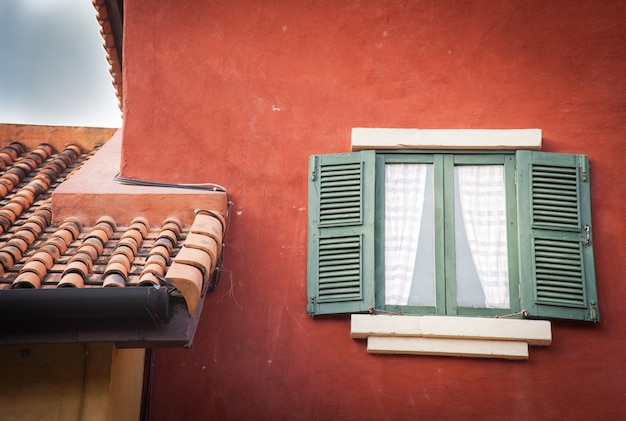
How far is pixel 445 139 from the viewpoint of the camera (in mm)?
7820

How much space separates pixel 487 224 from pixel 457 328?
3.13 feet

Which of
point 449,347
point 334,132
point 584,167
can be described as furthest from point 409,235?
point 584,167

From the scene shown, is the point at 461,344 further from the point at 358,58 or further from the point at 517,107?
the point at 358,58

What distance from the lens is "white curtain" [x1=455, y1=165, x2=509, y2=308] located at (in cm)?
753

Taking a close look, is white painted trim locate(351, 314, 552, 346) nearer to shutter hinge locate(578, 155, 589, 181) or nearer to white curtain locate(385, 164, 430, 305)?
white curtain locate(385, 164, 430, 305)

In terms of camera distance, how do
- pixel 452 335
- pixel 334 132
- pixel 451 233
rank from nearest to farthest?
pixel 452 335, pixel 451 233, pixel 334 132

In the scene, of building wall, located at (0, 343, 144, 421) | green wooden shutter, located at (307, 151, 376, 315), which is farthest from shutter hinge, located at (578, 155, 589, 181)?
building wall, located at (0, 343, 144, 421)

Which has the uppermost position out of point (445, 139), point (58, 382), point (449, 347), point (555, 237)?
point (445, 139)

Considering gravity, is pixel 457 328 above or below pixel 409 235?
below

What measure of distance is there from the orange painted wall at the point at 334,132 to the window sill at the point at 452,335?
0.40 feet

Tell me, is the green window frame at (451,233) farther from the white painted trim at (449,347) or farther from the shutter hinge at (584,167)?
the white painted trim at (449,347)

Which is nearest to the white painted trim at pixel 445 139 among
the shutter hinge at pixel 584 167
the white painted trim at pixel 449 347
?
the shutter hinge at pixel 584 167

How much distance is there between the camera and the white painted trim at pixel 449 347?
7.27 meters

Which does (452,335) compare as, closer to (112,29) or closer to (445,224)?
(445,224)
